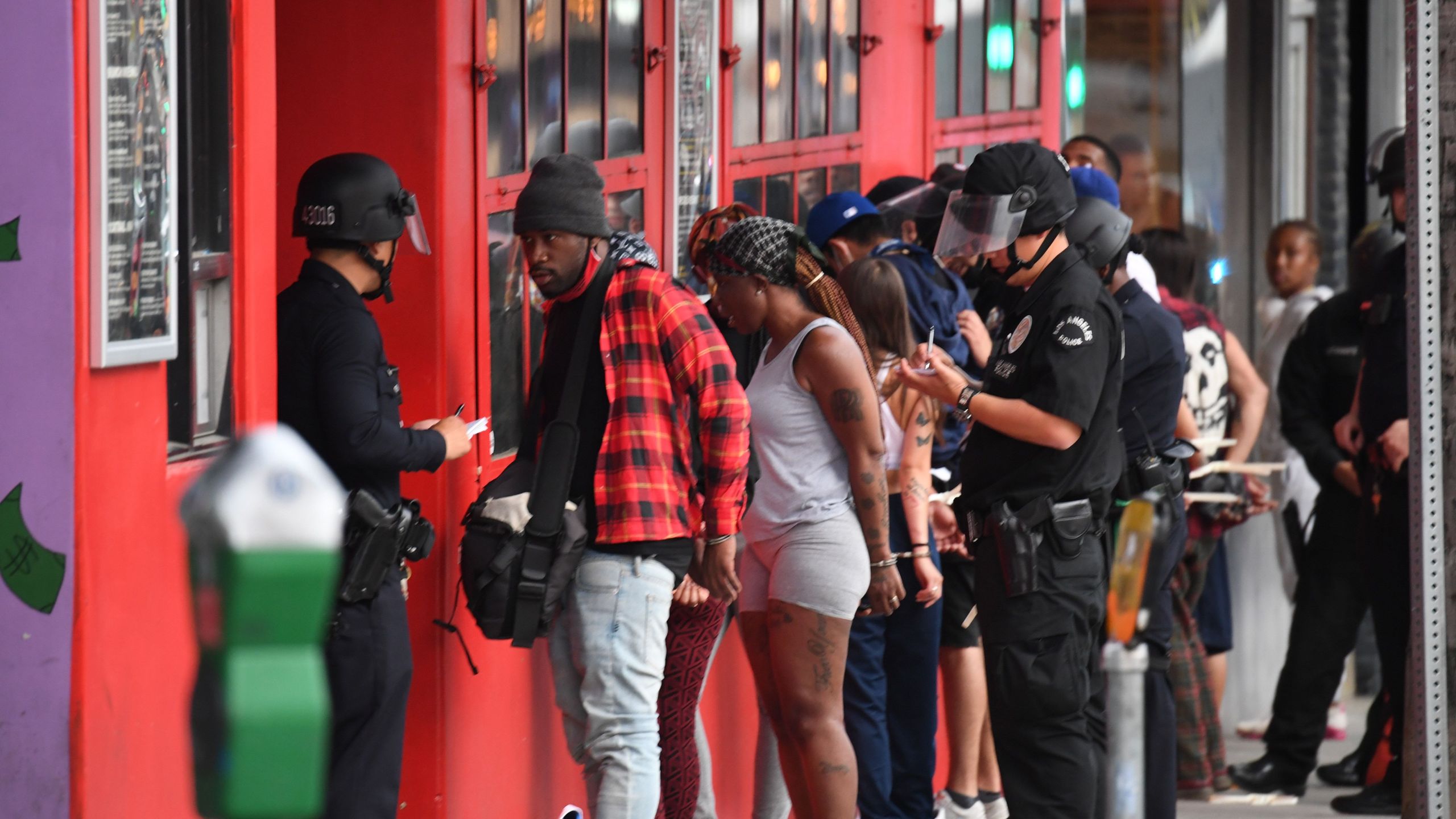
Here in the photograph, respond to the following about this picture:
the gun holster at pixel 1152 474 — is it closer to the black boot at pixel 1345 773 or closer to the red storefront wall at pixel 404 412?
the red storefront wall at pixel 404 412

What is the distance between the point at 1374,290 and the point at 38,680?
4770 millimetres

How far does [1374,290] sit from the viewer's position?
21.0 feet

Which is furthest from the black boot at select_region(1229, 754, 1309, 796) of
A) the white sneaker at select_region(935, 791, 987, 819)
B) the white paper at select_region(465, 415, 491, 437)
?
the white paper at select_region(465, 415, 491, 437)

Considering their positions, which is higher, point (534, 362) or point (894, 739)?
point (534, 362)

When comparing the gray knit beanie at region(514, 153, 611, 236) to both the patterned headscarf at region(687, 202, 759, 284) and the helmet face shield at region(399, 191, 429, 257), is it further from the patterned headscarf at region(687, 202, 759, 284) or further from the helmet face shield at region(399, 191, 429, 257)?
the patterned headscarf at region(687, 202, 759, 284)

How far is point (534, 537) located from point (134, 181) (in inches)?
49.2

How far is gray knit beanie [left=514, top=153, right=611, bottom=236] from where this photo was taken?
402cm

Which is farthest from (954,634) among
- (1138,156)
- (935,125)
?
(1138,156)

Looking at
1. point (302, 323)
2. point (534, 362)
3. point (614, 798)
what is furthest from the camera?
point (534, 362)

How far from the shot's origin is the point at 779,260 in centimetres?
454

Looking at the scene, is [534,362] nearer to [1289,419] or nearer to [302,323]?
[302,323]

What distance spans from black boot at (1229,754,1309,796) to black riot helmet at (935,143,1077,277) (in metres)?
3.48

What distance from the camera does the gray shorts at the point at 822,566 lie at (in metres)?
4.51

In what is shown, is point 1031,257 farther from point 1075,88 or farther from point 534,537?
point 1075,88
